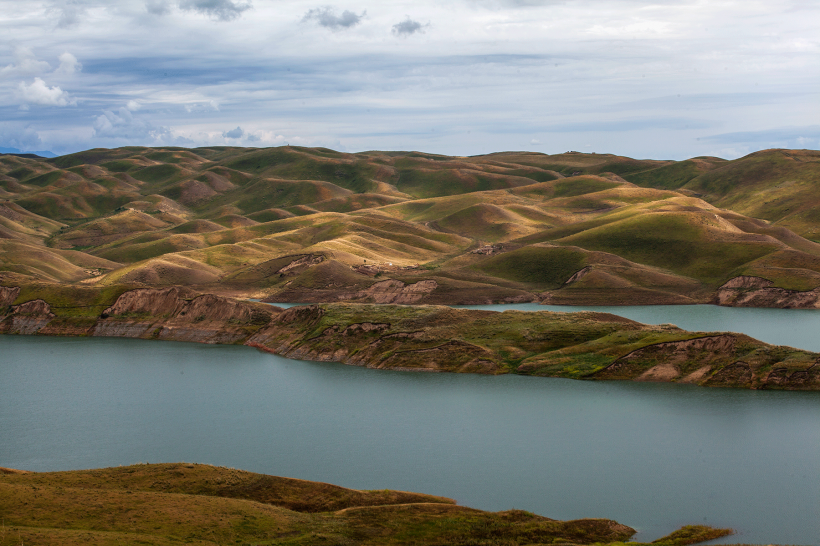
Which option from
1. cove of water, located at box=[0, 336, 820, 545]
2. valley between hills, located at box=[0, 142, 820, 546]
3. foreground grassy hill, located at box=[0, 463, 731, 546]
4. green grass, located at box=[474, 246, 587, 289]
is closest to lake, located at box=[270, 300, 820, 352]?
valley between hills, located at box=[0, 142, 820, 546]

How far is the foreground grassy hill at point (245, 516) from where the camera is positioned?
121 feet

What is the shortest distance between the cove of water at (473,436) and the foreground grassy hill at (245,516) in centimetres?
395

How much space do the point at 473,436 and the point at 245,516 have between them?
86.3ft

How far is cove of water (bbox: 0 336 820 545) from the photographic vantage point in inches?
1886

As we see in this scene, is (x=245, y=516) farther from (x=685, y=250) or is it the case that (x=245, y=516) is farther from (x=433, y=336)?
(x=685, y=250)

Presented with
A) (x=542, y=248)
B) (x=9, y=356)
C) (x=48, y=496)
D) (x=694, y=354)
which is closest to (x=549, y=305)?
(x=542, y=248)

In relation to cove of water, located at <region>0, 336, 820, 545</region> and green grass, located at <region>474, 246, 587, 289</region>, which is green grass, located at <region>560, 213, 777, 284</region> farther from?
cove of water, located at <region>0, 336, 820, 545</region>

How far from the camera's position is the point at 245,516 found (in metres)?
40.7

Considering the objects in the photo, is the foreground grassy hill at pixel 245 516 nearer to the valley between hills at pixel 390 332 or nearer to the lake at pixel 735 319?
the valley between hills at pixel 390 332

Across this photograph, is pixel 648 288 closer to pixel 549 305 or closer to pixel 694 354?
pixel 549 305

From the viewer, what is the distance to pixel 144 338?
402 feet

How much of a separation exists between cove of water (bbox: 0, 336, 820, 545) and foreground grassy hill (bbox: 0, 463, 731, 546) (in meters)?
3.95

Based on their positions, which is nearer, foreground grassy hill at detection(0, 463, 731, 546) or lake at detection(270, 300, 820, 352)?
foreground grassy hill at detection(0, 463, 731, 546)

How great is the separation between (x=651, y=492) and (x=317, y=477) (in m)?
23.6
